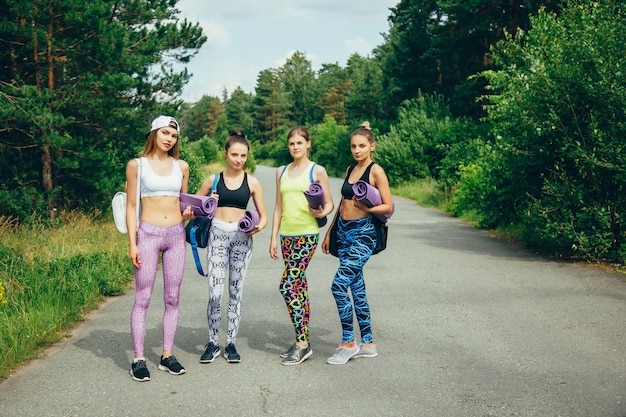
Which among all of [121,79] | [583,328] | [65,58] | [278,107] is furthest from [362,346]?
[278,107]

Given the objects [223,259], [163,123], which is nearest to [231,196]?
[223,259]

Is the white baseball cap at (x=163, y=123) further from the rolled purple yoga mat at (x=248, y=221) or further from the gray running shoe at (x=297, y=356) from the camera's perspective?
the gray running shoe at (x=297, y=356)

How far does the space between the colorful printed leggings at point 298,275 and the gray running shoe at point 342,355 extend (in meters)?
0.28

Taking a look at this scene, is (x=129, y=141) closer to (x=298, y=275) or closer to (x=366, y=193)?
(x=298, y=275)

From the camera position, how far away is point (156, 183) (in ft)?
15.2

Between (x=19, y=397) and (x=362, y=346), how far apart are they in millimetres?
2631

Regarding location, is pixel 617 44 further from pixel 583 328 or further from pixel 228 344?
pixel 228 344

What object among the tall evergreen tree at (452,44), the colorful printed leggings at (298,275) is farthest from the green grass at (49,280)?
the tall evergreen tree at (452,44)

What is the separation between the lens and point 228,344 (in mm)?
5086

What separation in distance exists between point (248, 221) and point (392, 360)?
5.47 ft

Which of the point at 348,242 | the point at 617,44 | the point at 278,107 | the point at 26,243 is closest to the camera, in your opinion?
the point at 348,242

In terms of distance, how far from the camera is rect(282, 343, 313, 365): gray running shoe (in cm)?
499

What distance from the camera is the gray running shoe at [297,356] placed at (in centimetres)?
499

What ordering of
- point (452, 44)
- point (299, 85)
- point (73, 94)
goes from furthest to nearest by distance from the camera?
point (299, 85), point (452, 44), point (73, 94)
